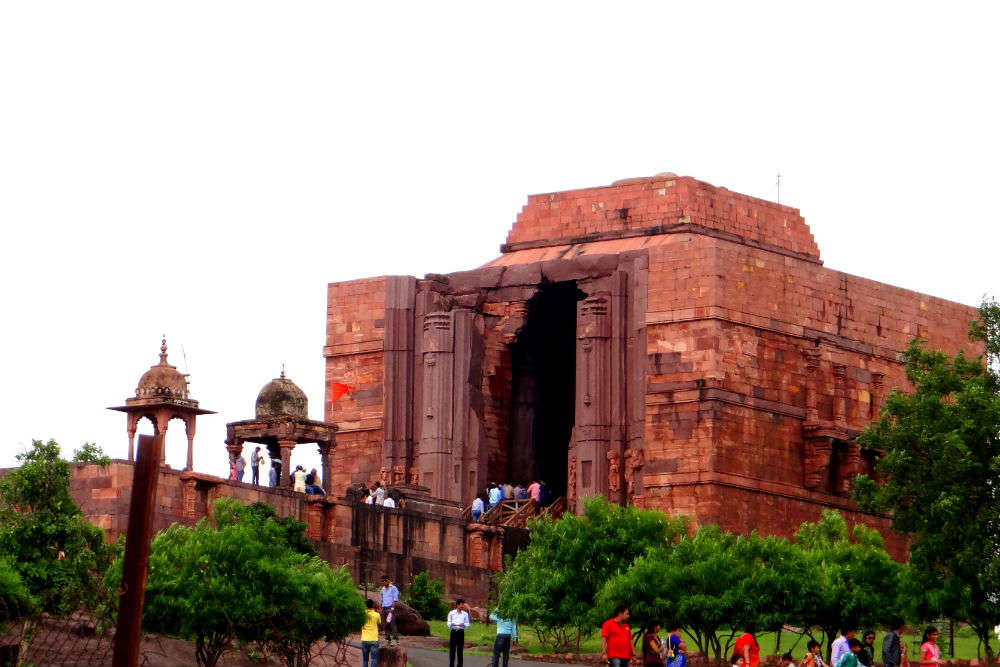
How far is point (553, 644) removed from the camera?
48.7m

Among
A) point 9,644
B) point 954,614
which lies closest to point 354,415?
point 954,614

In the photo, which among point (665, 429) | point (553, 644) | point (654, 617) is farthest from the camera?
point (665, 429)

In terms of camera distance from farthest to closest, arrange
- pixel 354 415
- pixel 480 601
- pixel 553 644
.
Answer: pixel 354 415 → pixel 480 601 → pixel 553 644

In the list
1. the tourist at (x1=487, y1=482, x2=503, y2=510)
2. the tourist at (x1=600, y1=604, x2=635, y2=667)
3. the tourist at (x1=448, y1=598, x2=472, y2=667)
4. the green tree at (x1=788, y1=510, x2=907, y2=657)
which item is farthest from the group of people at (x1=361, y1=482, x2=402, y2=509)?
the tourist at (x1=600, y1=604, x2=635, y2=667)

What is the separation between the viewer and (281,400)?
2347 inches

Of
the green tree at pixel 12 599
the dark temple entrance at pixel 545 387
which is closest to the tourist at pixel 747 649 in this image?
the green tree at pixel 12 599

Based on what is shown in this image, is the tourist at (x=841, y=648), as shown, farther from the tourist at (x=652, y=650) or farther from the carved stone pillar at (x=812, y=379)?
the carved stone pillar at (x=812, y=379)

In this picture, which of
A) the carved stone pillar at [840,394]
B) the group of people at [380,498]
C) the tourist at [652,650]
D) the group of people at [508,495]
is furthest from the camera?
the carved stone pillar at [840,394]

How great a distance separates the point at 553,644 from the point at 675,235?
57.4 feet

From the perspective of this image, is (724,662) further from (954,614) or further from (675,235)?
(675,235)

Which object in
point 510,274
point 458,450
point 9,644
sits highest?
point 510,274

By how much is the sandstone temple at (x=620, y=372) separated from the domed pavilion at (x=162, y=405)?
405 centimetres

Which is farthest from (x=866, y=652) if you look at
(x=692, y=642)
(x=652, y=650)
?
(x=692, y=642)

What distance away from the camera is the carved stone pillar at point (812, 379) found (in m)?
63.5
